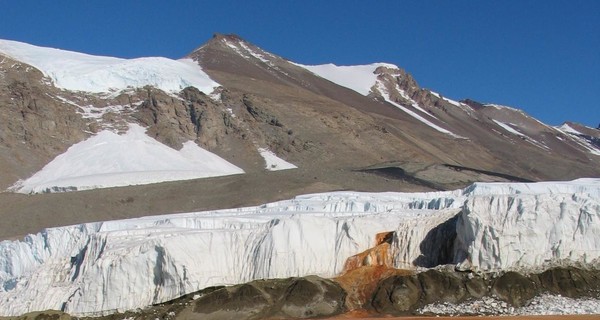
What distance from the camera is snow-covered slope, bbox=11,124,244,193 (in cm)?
8606

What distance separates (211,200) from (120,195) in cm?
821

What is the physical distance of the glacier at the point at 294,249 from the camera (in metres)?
33.6

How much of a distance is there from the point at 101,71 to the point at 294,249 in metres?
85.6

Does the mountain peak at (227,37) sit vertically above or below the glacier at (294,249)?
above

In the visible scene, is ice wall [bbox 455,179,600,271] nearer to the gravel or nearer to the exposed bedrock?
the exposed bedrock

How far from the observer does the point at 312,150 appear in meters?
110

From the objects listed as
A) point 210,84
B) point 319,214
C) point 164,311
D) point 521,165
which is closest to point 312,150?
point 210,84

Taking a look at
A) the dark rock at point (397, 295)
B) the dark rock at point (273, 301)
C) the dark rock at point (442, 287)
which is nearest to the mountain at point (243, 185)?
the dark rock at point (273, 301)

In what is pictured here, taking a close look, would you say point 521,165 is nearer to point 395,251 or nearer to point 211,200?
point 211,200

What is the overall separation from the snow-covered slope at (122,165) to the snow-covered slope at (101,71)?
421 inches

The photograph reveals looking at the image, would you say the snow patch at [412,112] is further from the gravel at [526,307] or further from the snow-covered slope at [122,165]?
the gravel at [526,307]

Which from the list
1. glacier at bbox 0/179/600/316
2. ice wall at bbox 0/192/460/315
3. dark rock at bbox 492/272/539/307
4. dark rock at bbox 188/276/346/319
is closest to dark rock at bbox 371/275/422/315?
dark rock at bbox 188/276/346/319

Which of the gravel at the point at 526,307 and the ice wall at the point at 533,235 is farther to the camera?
the ice wall at the point at 533,235

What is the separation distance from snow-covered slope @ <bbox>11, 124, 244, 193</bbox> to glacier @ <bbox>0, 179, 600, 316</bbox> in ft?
157
